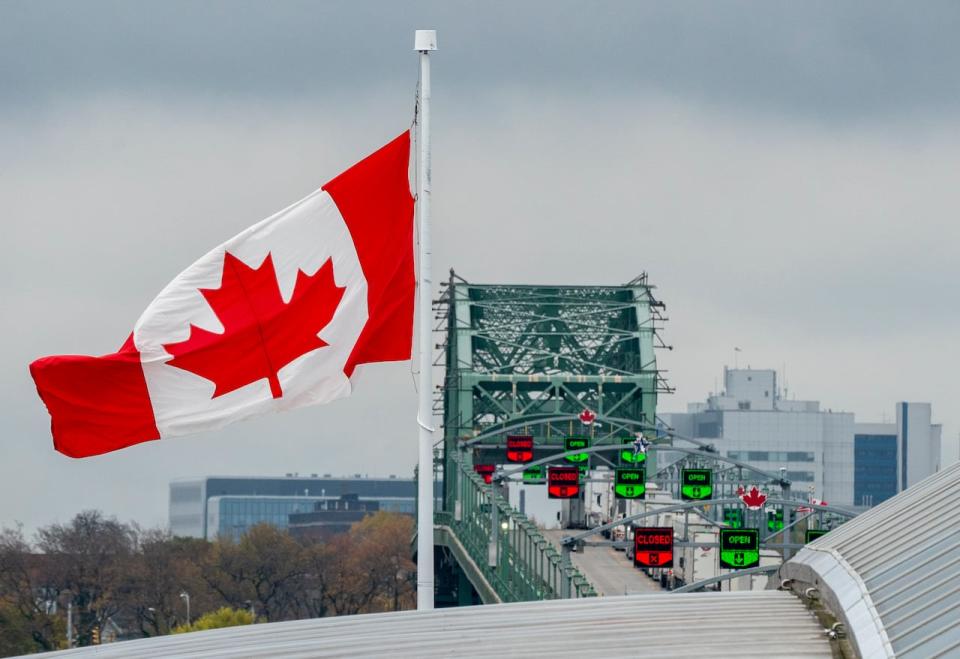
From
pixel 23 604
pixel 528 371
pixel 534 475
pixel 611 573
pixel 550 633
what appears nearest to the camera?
pixel 550 633

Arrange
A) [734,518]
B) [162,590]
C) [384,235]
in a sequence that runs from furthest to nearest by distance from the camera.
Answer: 1. [162,590]
2. [734,518]
3. [384,235]

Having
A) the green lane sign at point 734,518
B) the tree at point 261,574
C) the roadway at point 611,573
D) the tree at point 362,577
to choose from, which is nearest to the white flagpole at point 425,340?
the roadway at point 611,573

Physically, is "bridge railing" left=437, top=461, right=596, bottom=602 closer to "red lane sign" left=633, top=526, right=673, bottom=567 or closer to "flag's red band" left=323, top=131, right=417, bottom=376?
"red lane sign" left=633, top=526, right=673, bottom=567

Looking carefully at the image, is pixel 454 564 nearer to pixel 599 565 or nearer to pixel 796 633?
pixel 599 565

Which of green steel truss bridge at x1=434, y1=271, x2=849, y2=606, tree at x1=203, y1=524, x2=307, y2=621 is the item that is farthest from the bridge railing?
tree at x1=203, y1=524, x2=307, y2=621

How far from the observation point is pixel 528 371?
156m

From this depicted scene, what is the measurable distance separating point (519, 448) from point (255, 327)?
82.8 metres

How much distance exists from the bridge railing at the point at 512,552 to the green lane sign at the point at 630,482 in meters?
3.68

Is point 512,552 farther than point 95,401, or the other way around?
point 512,552

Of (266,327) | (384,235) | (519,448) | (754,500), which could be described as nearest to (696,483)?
(754,500)

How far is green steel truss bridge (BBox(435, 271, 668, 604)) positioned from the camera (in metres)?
129

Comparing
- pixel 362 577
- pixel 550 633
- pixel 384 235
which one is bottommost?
pixel 362 577

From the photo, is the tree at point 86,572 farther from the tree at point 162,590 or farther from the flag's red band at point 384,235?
the flag's red band at point 384,235

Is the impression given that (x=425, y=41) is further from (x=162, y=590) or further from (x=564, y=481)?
(x=162, y=590)
